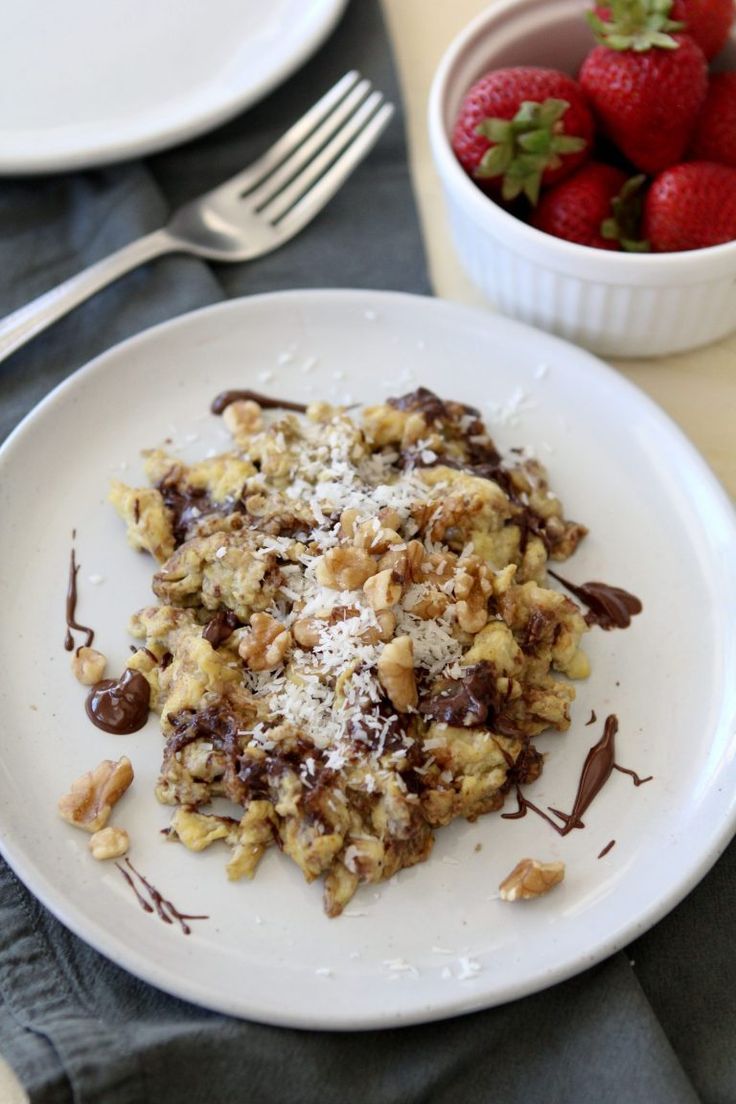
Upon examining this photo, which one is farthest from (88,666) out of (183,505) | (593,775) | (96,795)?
(593,775)

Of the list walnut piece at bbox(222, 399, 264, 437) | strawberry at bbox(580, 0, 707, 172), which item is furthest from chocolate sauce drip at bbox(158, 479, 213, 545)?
strawberry at bbox(580, 0, 707, 172)

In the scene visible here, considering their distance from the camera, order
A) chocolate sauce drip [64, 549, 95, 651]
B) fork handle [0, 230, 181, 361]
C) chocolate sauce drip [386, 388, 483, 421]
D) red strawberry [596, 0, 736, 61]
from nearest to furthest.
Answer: chocolate sauce drip [64, 549, 95, 651], chocolate sauce drip [386, 388, 483, 421], red strawberry [596, 0, 736, 61], fork handle [0, 230, 181, 361]

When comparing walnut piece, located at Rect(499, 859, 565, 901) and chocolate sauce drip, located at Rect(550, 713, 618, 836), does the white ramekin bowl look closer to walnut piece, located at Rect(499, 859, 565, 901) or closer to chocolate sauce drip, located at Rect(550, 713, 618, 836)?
chocolate sauce drip, located at Rect(550, 713, 618, 836)

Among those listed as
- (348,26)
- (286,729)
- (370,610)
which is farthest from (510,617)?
(348,26)

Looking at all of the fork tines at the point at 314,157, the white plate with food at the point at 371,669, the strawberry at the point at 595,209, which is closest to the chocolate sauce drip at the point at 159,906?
the white plate with food at the point at 371,669

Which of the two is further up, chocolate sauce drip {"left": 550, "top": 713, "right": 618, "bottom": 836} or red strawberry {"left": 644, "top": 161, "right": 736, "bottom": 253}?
red strawberry {"left": 644, "top": 161, "right": 736, "bottom": 253}

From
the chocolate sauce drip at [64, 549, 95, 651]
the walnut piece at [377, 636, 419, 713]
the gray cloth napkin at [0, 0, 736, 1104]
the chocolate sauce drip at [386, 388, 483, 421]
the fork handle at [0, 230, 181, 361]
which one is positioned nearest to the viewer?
Answer: the gray cloth napkin at [0, 0, 736, 1104]

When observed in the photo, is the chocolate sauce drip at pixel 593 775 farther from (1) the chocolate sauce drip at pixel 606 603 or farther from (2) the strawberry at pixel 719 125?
(2) the strawberry at pixel 719 125

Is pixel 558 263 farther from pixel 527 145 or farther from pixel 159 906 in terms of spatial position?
pixel 159 906
